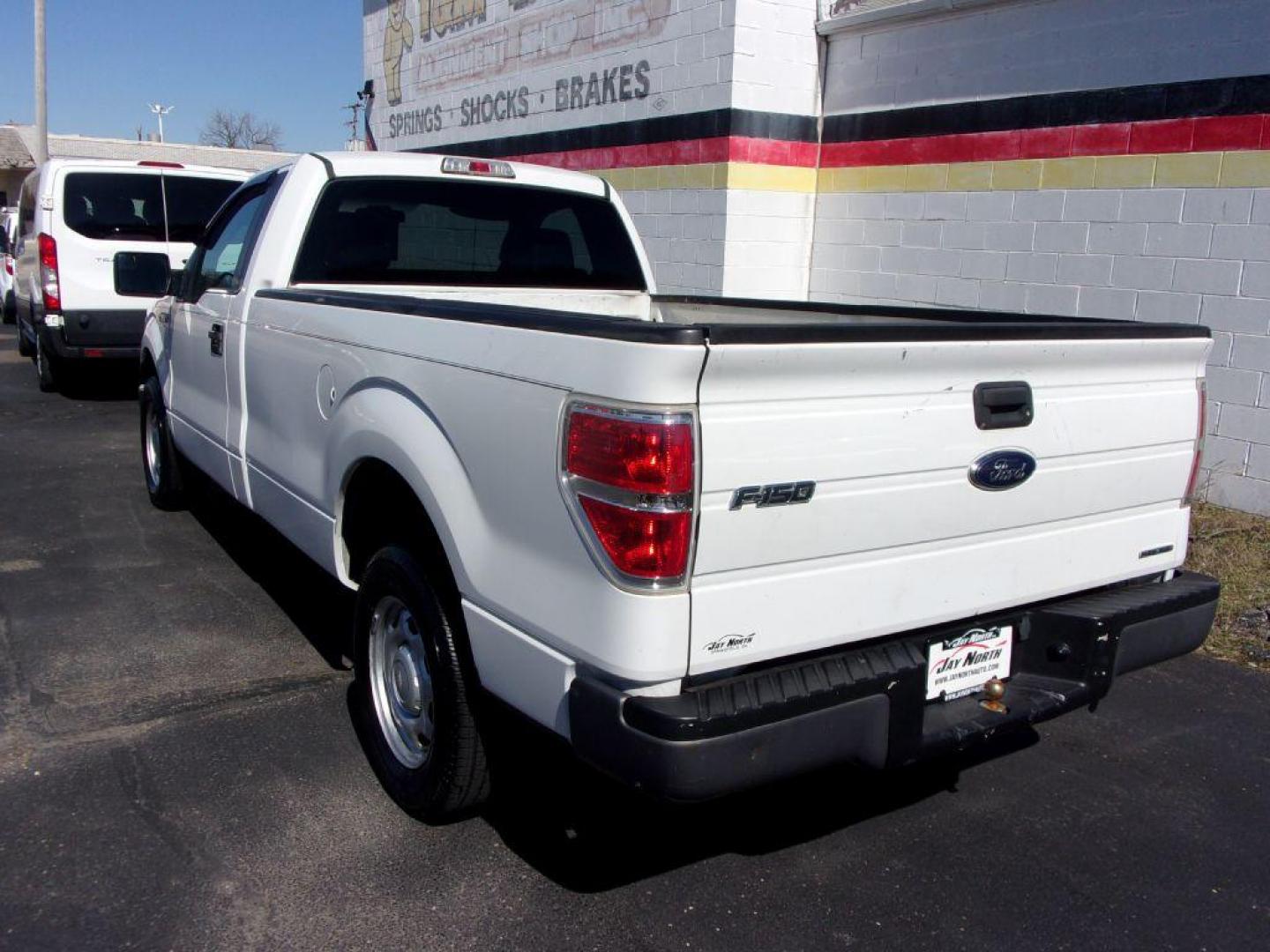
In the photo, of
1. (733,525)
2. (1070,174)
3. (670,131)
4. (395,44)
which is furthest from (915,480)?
(395,44)

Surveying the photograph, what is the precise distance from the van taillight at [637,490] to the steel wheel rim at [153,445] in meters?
5.11

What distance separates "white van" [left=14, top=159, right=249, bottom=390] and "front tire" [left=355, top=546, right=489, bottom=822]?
26.0ft

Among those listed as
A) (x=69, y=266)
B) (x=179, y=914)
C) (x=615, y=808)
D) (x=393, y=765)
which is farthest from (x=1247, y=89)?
(x=69, y=266)

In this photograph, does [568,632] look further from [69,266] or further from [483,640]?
[69,266]

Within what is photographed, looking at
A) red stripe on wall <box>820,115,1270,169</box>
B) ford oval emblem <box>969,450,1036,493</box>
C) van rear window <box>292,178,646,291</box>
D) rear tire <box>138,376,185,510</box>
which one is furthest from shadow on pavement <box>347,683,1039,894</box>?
red stripe on wall <box>820,115,1270,169</box>

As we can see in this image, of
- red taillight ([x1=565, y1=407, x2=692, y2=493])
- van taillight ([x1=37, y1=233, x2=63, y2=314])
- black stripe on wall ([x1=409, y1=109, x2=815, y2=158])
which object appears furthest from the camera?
van taillight ([x1=37, y1=233, x2=63, y2=314])

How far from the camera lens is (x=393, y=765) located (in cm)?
359

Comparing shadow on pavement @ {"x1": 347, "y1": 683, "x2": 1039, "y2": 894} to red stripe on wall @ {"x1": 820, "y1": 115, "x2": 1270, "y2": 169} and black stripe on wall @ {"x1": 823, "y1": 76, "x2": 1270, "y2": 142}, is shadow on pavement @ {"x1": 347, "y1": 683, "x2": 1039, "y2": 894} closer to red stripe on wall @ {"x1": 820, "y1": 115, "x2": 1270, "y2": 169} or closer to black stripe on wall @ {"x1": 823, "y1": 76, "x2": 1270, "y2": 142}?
red stripe on wall @ {"x1": 820, "y1": 115, "x2": 1270, "y2": 169}

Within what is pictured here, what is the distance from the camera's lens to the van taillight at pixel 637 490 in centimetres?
239

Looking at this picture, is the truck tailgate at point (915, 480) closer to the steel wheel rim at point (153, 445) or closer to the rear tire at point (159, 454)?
the rear tire at point (159, 454)

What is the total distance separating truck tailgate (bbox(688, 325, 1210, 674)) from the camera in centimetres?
250

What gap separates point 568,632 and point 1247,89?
6.06 metres

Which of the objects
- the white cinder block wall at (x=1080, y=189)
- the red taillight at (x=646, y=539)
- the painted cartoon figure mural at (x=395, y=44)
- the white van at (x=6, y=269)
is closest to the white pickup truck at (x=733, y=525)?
the red taillight at (x=646, y=539)

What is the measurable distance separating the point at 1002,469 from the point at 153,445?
18.9 feet
